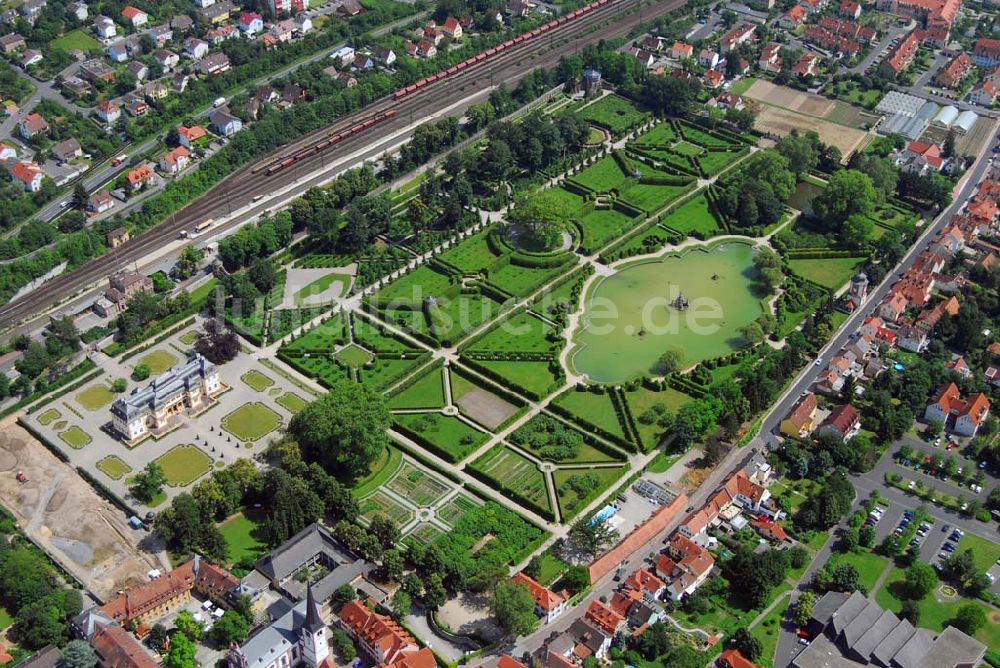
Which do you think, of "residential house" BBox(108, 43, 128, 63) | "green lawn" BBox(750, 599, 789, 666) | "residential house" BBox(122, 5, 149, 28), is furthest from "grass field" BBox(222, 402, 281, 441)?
"residential house" BBox(122, 5, 149, 28)

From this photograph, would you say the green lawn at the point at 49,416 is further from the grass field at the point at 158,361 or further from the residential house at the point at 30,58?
the residential house at the point at 30,58

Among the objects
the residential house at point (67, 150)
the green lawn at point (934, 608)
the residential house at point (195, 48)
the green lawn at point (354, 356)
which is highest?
the residential house at point (195, 48)

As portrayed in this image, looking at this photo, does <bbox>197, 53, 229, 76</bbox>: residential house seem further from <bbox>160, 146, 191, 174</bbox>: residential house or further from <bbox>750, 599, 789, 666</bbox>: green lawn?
<bbox>750, 599, 789, 666</bbox>: green lawn

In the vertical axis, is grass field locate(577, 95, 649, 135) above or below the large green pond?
above

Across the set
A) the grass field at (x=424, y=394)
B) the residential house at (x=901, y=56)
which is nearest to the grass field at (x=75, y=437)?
the grass field at (x=424, y=394)

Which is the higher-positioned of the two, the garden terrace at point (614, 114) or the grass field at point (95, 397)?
the grass field at point (95, 397)

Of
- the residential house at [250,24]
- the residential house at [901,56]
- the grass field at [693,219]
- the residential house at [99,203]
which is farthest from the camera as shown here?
the residential house at [250,24]
